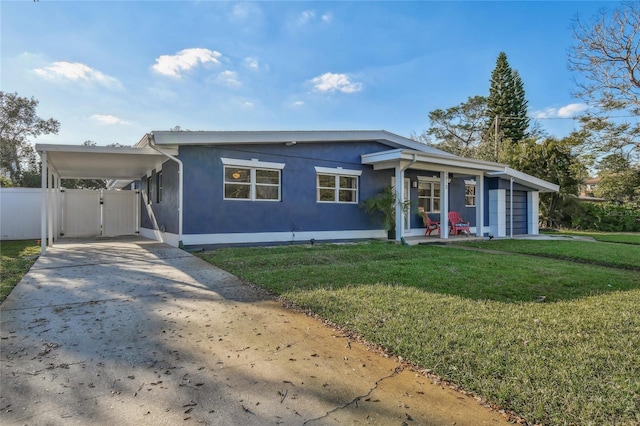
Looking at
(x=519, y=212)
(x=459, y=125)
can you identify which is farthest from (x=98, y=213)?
(x=459, y=125)

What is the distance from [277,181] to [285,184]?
0.84 feet

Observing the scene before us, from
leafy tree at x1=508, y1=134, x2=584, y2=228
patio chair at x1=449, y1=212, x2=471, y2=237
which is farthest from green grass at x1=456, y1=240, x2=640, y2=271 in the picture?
leafy tree at x1=508, y1=134, x2=584, y2=228

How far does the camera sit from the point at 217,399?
2451 mm

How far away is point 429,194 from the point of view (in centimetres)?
1447

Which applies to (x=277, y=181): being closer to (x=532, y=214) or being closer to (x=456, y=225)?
(x=456, y=225)

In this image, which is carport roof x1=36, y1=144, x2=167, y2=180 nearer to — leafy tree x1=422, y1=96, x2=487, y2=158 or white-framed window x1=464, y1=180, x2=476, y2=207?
white-framed window x1=464, y1=180, x2=476, y2=207

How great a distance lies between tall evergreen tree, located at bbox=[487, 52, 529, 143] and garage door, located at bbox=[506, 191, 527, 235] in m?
17.7

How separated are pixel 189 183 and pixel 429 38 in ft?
33.1

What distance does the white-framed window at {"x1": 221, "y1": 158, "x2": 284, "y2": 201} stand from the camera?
1010cm

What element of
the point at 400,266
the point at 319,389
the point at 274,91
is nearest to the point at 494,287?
the point at 400,266

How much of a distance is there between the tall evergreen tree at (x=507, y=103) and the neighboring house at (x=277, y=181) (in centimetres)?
2091

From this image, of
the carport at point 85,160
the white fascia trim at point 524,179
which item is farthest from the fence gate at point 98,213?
the white fascia trim at point 524,179

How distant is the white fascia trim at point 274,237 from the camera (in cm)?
966

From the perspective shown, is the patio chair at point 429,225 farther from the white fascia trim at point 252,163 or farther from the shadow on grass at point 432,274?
the white fascia trim at point 252,163
